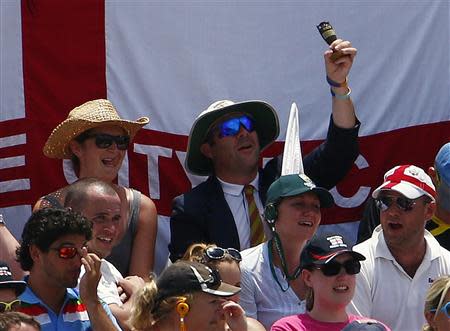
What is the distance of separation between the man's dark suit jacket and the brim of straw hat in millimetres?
451

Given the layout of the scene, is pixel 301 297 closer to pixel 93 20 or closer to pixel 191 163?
pixel 191 163

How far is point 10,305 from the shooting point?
4586 millimetres

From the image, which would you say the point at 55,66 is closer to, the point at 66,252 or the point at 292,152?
the point at 292,152

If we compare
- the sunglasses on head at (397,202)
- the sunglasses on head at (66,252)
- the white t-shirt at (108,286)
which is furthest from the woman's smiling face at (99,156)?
the sunglasses on head at (397,202)

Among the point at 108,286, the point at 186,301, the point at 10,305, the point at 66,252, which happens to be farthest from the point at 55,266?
the point at 186,301

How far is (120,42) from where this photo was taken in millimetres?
6617

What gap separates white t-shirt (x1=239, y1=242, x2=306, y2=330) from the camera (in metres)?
5.47

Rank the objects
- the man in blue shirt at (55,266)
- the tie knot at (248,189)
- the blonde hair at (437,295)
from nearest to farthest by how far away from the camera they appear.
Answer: the man in blue shirt at (55,266) < the blonde hair at (437,295) < the tie knot at (248,189)

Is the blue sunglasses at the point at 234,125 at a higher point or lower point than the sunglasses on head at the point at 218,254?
higher

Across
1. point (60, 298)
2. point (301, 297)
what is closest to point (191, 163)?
point (301, 297)

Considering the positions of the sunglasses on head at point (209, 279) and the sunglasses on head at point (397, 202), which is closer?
the sunglasses on head at point (209, 279)

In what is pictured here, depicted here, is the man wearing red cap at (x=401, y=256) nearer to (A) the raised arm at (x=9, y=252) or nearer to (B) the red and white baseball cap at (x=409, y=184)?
(B) the red and white baseball cap at (x=409, y=184)

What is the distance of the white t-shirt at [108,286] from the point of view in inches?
203

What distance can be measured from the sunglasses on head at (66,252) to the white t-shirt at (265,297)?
96cm
